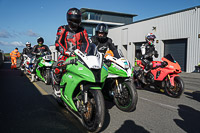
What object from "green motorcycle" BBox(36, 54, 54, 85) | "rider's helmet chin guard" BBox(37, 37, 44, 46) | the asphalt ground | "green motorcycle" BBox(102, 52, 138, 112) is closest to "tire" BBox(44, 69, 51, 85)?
"green motorcycle" BBox(36, 54, 54, 85)

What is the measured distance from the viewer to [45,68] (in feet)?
26.6

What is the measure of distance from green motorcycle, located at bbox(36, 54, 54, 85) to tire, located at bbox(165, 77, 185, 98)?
16.2 ft

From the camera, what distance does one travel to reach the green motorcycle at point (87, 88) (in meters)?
2.56

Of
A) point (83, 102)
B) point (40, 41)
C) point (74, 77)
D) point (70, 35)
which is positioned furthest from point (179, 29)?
point (83, 102)

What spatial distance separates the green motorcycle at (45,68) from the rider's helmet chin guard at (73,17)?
162 inches

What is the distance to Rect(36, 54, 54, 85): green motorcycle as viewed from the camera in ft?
24.8

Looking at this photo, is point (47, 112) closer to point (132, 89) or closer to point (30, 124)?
point (30, 124)

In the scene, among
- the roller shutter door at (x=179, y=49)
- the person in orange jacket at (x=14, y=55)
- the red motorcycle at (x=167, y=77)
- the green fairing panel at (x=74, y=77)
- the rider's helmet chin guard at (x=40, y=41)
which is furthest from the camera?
the roller shutter door at (x=179, y=49)

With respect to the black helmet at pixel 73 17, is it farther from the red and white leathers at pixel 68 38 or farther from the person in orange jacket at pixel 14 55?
the person in orange jacket at pixel 14 55

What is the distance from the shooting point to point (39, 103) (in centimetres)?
448

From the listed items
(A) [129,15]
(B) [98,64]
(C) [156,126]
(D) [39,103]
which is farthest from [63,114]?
(A) [129,15]

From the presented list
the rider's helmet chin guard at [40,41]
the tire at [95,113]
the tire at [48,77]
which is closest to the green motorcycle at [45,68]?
the tire at [48,77]

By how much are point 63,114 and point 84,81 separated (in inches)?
46.4

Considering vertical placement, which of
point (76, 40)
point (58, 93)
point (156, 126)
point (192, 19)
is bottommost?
point (156, 126)
